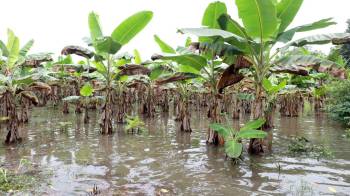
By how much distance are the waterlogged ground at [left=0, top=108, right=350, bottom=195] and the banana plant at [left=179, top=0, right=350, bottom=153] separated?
1396mm

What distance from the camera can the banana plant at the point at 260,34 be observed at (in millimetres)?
6598

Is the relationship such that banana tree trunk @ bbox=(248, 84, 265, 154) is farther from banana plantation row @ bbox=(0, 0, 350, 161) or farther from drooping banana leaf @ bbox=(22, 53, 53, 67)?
drooping banana leaf @ bbox=(22, 53, 53, 67)

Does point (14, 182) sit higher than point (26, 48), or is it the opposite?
point (26, 48)

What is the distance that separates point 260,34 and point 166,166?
3041 millimetres

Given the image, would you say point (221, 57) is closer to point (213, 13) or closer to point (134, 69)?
point (213, 13)

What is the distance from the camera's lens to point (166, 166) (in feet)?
22.6

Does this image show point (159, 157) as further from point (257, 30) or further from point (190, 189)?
point (257, 30)

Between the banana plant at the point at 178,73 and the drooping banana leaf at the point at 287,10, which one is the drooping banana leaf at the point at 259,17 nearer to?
the drooping banana leaf at the point at 287,10

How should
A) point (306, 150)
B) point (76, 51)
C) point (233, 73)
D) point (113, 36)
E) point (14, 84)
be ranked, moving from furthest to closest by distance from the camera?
point (76, 51) → point (113, 36) → point (14, 84) → point (306, 150) → point (233, 73)

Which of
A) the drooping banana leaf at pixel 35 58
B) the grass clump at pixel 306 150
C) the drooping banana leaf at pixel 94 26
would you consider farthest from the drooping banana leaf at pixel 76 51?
the grass clump at pixel 306 150

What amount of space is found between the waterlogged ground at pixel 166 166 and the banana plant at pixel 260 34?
140cm

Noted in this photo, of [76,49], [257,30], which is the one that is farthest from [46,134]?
[257,30]

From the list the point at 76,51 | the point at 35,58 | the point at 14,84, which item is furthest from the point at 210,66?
the point at 35,58

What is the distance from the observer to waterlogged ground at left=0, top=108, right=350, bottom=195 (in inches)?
212
